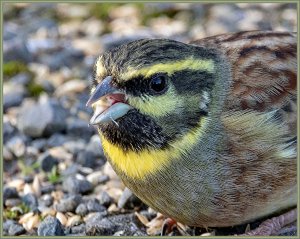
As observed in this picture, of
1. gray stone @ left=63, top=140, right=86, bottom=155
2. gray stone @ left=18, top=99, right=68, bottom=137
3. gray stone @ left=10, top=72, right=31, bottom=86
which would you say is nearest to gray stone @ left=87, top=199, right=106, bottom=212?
gray stone @ left=63, top=140, right=86, bottom=155

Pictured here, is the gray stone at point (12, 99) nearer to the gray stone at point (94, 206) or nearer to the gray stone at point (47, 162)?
the gray stone at point (47, 162)

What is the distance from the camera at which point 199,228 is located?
195 inches

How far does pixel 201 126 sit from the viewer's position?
440 centimetres

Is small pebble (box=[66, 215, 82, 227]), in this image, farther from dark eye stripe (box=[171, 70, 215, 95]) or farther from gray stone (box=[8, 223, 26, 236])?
dark eye stripe (box=[171, 70, 215, 95])

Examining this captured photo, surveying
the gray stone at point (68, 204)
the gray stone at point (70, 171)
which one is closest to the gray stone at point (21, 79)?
the gray stone at point (70, 171)

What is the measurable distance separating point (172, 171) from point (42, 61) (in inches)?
127

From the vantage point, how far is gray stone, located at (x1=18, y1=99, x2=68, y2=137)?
20.0ft

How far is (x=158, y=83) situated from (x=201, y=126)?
0.44m

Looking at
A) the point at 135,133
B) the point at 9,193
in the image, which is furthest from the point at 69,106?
the point at 135,133

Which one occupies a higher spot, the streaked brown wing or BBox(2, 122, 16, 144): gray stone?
the streaked brown wing

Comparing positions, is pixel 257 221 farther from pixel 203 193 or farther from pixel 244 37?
pixel 244 37

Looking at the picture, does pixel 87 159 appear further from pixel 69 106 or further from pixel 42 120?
pixel 69 106

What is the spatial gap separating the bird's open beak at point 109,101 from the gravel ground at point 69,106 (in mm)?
990

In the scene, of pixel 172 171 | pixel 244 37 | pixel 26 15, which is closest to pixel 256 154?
pixel 172 171
